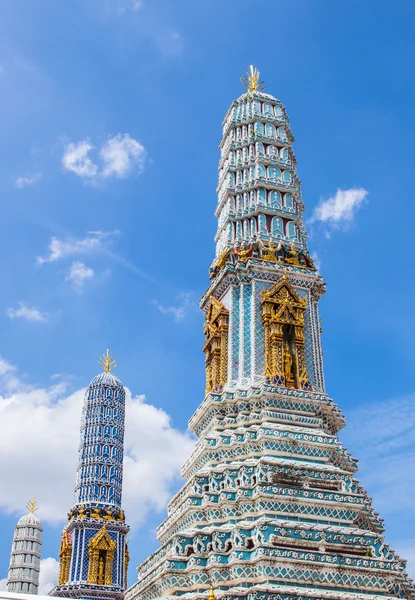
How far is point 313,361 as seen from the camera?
90.7 ft

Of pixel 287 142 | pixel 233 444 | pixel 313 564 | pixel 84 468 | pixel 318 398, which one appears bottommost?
pixel 313 564

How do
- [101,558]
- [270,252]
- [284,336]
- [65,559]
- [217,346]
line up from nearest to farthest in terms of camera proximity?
[284,336] < [217,346] < [270,252] < [101,558] < [65,559]

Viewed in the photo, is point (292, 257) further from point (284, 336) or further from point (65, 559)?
point (65, 559)

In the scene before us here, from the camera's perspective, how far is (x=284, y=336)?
27.5 m

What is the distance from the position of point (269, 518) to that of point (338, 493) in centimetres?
259

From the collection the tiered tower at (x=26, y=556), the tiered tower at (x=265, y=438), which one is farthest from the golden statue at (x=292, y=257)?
the tiered tower at (x=26, y=556)

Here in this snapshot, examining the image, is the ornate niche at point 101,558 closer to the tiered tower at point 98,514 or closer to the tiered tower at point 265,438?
the tiered tower at point 98,514

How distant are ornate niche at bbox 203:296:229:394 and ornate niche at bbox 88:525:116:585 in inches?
948

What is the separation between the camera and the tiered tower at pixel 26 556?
52.9 meters

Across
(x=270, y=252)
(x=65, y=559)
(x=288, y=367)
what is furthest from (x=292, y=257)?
(x=65, y=559)

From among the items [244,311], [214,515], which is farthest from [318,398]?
[214,515]

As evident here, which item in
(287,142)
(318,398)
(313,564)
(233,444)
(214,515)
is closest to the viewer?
(313,564)

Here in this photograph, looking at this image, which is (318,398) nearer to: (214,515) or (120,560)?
(214,515)

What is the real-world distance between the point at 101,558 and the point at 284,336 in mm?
28060
